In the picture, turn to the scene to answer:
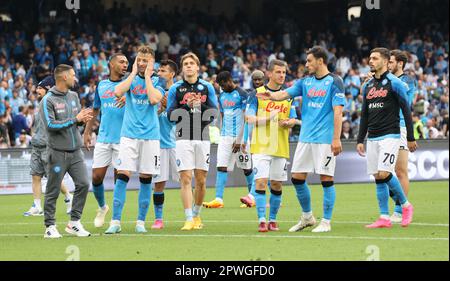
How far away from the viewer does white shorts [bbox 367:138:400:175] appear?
1413cm

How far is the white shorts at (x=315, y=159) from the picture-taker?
13.6 metres

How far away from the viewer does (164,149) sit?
15156mm

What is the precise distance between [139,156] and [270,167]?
1.78 m

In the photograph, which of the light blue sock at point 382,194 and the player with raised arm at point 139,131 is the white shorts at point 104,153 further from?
the light blue sock at point 382,194

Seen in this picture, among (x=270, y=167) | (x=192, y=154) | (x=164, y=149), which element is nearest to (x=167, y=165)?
(x=164, y=149)

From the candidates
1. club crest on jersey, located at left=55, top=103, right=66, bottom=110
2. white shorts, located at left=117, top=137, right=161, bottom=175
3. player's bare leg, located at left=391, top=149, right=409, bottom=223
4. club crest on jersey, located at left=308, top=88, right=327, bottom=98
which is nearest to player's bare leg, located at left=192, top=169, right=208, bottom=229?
white shorts, located at left=117, top=137, right=161, bottom=175

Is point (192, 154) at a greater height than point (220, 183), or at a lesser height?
greater

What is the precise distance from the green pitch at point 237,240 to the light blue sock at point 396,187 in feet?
1.34

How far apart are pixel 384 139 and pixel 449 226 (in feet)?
4.82

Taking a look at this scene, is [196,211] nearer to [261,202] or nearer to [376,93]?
[261,202]

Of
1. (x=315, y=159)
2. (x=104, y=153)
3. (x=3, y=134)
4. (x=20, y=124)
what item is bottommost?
(x=315, y=159)

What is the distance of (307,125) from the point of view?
544 inches

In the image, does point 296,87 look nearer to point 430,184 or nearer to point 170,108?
point 170,108
